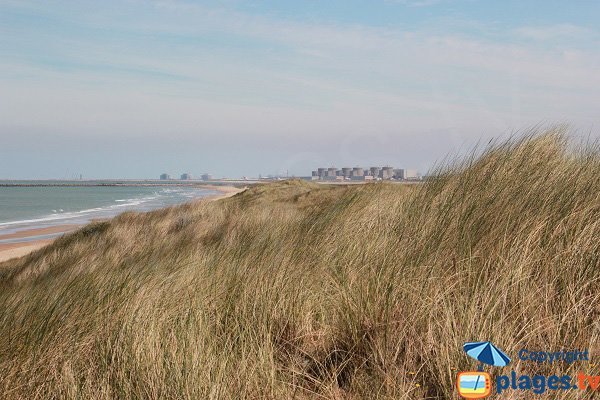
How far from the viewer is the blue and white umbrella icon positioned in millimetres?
2020

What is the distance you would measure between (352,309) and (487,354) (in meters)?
1.06

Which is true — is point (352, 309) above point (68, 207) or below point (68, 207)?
above

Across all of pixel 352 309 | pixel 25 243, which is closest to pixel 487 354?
pixel 352 309

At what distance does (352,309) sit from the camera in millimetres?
3053

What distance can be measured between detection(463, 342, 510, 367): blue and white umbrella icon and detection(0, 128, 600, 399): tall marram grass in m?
0.09

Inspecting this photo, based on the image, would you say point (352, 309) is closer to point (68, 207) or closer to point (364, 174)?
point (364, 174)

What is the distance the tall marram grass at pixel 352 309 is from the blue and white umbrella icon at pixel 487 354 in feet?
0.30

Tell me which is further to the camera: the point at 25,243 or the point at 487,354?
the point at 25,243

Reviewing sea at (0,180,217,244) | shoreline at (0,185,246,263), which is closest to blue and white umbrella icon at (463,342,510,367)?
shoreline at (0,185,246,263)

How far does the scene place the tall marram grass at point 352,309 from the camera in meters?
2.48

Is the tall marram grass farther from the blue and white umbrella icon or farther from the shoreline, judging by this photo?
the shoreline

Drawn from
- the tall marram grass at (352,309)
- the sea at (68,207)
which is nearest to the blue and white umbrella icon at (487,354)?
the tall marram grass at (352,309)

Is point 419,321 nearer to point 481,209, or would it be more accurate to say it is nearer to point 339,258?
point 481,209

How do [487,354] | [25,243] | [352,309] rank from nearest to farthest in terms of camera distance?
[487,354]
[352,309]
[25,243]
